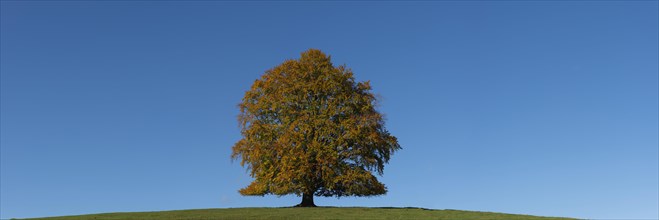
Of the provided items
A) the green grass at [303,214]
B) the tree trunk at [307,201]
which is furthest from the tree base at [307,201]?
the green grass at [303,214]

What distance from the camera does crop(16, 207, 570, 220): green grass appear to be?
3944cm

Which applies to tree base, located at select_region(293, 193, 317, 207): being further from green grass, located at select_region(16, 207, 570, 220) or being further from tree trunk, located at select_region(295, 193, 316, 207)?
green grass, located at select_region(16, 207, 570, 220)

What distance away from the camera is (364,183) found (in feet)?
153

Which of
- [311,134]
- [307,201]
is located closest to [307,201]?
[307,201]

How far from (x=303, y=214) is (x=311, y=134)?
8411 millimetres

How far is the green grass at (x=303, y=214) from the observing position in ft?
129

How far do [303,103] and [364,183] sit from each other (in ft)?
23.5

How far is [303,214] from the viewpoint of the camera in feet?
131

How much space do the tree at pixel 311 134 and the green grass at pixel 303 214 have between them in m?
2.68

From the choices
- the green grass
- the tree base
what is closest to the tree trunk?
the tree base

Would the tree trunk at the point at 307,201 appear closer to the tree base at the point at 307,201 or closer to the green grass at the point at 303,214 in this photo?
the tree base at the point at 307,201

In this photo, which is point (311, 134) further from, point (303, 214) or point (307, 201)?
point (303, 214)

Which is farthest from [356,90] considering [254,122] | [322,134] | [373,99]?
[254,122]

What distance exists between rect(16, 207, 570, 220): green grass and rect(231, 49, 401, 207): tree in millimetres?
2683
